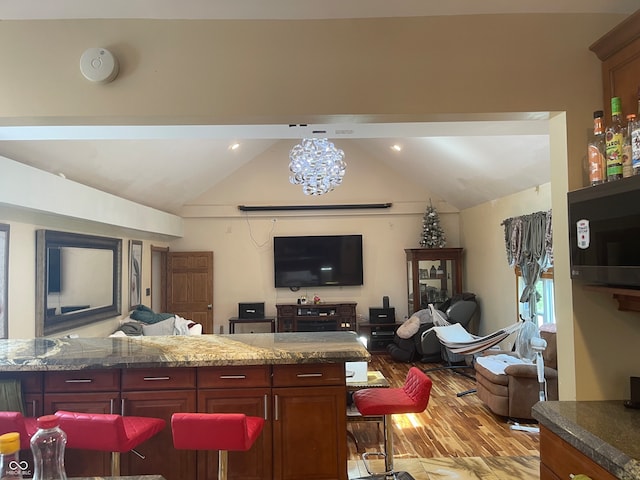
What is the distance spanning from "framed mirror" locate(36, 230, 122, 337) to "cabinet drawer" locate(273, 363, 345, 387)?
9.13 ft

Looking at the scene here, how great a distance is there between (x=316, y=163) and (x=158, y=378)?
133 inches

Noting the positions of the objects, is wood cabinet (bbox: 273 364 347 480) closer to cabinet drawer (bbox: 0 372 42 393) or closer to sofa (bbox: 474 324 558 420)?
cabinet drawer (bbox: 0 372 42 393)

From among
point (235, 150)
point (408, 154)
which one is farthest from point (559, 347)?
point (235, 150)

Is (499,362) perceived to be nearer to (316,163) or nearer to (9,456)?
(316,163)

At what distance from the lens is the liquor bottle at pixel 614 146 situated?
148 centimetres

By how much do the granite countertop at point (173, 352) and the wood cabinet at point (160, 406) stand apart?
96 mm

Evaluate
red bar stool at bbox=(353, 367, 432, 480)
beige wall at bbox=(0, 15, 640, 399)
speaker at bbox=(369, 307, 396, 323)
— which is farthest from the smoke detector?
speaker at bbox=(369, 307, 396, 323)

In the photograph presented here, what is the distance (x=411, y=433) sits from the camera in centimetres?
385

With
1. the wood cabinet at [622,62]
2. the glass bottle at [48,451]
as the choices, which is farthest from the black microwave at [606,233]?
the glass bottle at [48,451]

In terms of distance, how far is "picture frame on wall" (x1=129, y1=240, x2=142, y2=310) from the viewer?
20.1 feet

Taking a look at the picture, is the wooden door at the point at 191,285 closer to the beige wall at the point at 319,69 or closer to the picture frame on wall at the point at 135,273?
the picture frame on wall at the point at 135,273

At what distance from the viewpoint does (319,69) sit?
5.78 ft

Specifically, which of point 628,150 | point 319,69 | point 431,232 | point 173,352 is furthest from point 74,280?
point 431,232

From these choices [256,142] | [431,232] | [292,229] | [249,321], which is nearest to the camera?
[256,142]
